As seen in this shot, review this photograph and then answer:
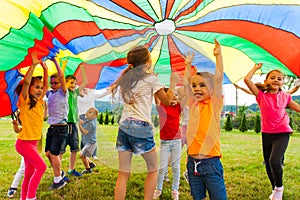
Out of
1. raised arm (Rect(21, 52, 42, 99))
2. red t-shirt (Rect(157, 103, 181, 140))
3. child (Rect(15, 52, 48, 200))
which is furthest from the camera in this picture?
child (Rect(15, 52, 48, 200))

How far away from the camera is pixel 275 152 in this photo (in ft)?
11.8

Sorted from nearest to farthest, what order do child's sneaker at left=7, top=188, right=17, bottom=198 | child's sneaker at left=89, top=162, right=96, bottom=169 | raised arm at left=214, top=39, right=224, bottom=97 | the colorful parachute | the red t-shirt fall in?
1. raised arm at left=214, top=39, right=224, bottom=97
2. the red t-shirt
3. the colorful parachute
4. child's sneaker at left=7, top=188, right=17, bottom=198
5. child's sneaker at left=89, top=162, right=96, bottom=169

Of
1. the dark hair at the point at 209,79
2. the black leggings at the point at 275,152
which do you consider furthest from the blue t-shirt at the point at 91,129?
the black leggings at the point at 275,152

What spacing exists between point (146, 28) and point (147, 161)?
132 centimetres

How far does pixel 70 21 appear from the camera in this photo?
341 centimetres

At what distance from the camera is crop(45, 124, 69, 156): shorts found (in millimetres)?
3939

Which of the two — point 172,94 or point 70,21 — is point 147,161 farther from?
point 70,21

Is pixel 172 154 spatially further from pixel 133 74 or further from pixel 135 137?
pixel 133 74

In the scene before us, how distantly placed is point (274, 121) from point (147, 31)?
156 centimetres

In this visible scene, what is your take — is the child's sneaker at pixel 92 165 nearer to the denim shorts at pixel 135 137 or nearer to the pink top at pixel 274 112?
the pink top at pixel 274 112

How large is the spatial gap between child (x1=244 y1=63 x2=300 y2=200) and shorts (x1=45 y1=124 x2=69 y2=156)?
2018mm

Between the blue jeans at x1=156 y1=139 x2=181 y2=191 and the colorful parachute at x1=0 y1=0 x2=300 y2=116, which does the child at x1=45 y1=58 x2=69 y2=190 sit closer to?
the colorful parachute at x1=0 y1=0 x2=300 y2=116

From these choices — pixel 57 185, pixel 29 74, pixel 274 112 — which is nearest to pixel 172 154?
pixel 274 112

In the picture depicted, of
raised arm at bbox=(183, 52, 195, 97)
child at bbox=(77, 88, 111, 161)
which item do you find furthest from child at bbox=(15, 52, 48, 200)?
raised arm at bbox=(183, 52, 195, 97)
